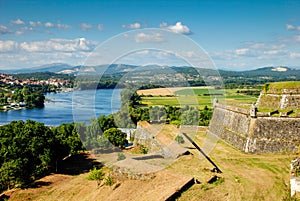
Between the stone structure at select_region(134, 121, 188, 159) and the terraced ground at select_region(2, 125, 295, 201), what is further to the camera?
the stone structure at select_region(134, 121, 188, 159)

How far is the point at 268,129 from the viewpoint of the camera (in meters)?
20.5

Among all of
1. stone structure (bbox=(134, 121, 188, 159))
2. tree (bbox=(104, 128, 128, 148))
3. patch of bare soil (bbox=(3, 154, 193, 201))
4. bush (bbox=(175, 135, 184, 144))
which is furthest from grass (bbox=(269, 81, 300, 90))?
tree (bbox=(104, 128, 128, 148))

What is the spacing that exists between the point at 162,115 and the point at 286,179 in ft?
83.9

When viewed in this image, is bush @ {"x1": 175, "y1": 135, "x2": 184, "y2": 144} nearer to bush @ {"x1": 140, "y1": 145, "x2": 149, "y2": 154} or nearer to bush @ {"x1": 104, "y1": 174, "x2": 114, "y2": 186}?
bush @ {"x1": 140, "y1": 145, "x2": 149, "y2": 154}

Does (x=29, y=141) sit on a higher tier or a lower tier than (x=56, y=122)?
A: higher

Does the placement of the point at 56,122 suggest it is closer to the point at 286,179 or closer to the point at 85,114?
the point at 85,114

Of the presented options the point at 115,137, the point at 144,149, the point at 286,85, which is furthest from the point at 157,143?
the point at 286,85

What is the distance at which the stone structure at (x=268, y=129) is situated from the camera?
783 inches

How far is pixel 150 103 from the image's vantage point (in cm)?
4591

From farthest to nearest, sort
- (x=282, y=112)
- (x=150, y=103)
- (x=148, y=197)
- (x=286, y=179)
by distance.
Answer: (x=150, y=103) → (x=282, y=112) → (x=286, y=179) → (x=148, y=197)

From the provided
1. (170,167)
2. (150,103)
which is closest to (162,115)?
(150,103)

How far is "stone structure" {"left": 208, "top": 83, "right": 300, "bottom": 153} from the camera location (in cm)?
1989

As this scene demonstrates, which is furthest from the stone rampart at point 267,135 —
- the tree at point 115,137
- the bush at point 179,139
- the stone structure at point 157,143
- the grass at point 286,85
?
the tree at point 115,137

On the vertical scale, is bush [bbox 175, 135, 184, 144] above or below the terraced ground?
above
